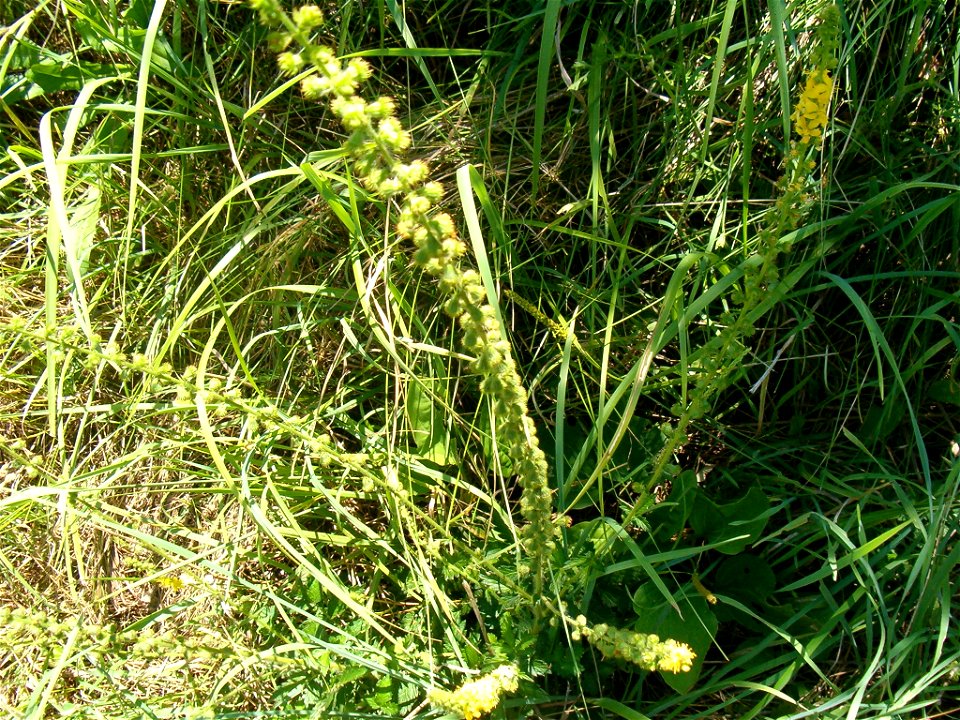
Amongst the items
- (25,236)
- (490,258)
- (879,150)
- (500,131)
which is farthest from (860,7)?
(25,236)

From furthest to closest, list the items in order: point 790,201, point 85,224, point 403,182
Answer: point 85,224 < point 790,201 < point 403,182

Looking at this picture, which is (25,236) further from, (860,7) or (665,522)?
(860,7)

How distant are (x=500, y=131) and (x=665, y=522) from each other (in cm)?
110

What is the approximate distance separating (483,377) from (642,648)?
66 cm

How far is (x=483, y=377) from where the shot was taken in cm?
177

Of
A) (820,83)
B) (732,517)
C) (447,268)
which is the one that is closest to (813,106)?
(820,83)

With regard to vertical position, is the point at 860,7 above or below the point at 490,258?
above

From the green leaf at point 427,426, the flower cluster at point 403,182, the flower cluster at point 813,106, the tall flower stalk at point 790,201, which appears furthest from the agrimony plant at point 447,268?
the flower cluster at point 813,106

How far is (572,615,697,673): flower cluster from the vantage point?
4.46 ft

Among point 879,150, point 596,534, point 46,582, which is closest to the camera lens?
point 596,534

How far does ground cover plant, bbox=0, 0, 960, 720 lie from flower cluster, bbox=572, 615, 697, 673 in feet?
0.59

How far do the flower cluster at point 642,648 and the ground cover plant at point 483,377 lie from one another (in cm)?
18

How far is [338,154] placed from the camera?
6.26 feet

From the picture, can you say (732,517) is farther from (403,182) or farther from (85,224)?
(85,224)
